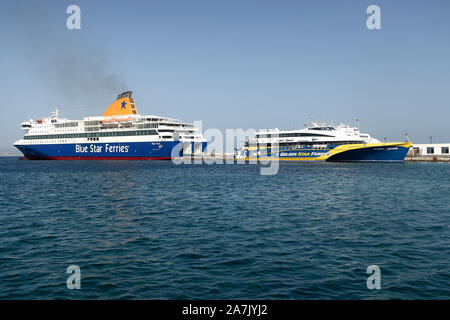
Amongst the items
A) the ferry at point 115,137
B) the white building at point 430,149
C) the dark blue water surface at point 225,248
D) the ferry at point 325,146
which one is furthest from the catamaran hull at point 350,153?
the dark blue water surface at point 225,248

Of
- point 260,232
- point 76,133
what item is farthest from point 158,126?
point 260,232

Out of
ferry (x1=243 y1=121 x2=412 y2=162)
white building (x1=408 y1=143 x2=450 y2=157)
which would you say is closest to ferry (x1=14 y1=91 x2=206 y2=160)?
ferry (x1=243 y1=121 x2=412 y2=162)

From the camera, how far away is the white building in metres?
104

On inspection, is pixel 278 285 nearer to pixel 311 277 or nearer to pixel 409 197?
pixel 311 277

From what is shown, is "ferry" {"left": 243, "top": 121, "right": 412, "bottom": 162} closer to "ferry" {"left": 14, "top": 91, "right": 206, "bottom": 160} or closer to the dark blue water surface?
"ferry" {"left": 14, "top": 91, "right": 206, "bottom": 160}

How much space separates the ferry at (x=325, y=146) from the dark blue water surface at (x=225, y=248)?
56124 millimetres

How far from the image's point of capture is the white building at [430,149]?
104m

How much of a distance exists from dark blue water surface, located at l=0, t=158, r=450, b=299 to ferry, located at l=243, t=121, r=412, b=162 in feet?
184

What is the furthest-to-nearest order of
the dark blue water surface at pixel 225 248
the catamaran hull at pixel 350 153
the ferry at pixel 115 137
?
the ferry at pixel 115 137, the catamaran hull at pixel 350 153, the dark blue water surface at pixel 225 248

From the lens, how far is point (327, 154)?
82562 millimetres

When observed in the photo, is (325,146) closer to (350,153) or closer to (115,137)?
(350,153)

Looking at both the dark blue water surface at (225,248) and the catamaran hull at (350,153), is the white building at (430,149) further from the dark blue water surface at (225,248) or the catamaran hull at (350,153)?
the dark blue water surface at (225,248)

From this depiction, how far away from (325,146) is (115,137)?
61.7 metres

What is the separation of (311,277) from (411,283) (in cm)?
286
